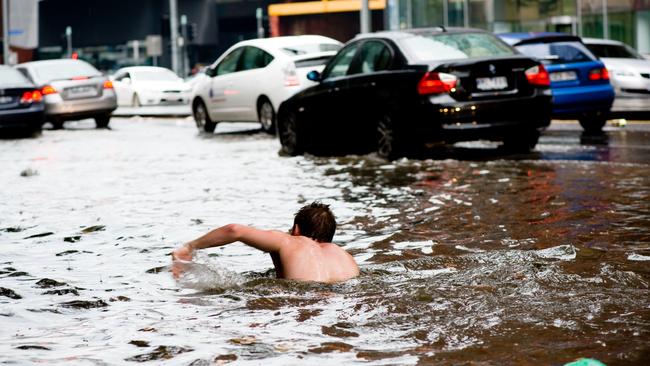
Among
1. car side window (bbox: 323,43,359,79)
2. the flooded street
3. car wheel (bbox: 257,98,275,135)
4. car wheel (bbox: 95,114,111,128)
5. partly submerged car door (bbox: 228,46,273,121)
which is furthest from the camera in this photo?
car wheel (bbox: 95,114,111,128)

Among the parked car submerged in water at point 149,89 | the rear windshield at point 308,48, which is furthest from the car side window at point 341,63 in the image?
the parked car submerged in water at point 149,89

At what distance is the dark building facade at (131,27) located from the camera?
272ft

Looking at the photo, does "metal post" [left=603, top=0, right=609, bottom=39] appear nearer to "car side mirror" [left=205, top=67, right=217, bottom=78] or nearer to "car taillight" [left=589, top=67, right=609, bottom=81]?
"car side mirror" [left=205, top=67, right=217, bottom=78]

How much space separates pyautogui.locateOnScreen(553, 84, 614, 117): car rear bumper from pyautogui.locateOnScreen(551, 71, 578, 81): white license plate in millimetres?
167

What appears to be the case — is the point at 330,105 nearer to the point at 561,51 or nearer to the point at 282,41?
the point at 561,51

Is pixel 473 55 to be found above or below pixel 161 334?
above

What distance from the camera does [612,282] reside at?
6891 mm

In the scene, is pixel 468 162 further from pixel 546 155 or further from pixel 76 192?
pixel 76 192

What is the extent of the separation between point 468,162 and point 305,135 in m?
2.87

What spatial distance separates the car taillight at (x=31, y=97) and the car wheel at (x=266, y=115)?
18.5 ft

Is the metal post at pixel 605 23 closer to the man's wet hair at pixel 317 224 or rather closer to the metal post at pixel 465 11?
the metal post at pixel 465 11

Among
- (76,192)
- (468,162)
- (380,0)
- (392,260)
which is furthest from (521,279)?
(380,0)

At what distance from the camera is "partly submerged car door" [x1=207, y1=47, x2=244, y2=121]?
23828 mm

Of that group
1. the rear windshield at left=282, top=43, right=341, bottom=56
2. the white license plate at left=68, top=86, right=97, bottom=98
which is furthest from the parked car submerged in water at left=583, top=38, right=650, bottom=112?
the white license plate at left=68, top=86, right=97, bottom=98
